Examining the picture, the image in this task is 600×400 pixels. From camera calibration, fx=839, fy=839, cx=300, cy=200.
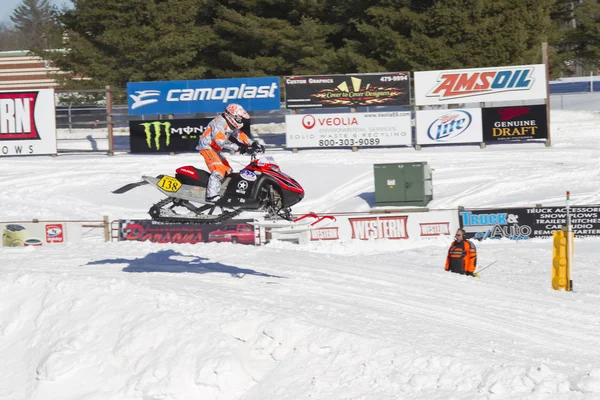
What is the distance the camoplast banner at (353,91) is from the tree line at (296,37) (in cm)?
360

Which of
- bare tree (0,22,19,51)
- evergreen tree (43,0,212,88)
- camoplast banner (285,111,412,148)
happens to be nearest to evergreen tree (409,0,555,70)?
camoplast banner (285,111,412,148)

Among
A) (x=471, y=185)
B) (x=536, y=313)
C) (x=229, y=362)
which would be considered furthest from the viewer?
(x=471, y=185)

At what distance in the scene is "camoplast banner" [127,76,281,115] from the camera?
34.7 meters

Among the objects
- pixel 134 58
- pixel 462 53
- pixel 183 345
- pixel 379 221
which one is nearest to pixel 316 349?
pixel 183 345

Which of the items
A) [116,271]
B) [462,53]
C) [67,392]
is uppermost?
[462,53]

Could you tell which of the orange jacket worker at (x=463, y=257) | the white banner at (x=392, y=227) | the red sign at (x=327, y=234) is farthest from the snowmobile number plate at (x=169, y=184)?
the red sign at (x=327, y=234)

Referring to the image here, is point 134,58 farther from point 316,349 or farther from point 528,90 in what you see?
point 316,349

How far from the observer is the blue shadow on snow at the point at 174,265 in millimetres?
16562

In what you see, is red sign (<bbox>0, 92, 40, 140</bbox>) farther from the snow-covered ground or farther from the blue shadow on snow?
the blue shadow on snow

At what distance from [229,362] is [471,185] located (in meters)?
22.2

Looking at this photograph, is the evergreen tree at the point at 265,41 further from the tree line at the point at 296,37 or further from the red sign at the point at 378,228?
the red sign at the point at 378,228

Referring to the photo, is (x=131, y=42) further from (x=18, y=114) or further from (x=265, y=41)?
(x=18, y=114)

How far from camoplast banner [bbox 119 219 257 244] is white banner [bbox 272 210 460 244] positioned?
→ 3.40 feet

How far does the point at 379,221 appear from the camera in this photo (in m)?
24.4
